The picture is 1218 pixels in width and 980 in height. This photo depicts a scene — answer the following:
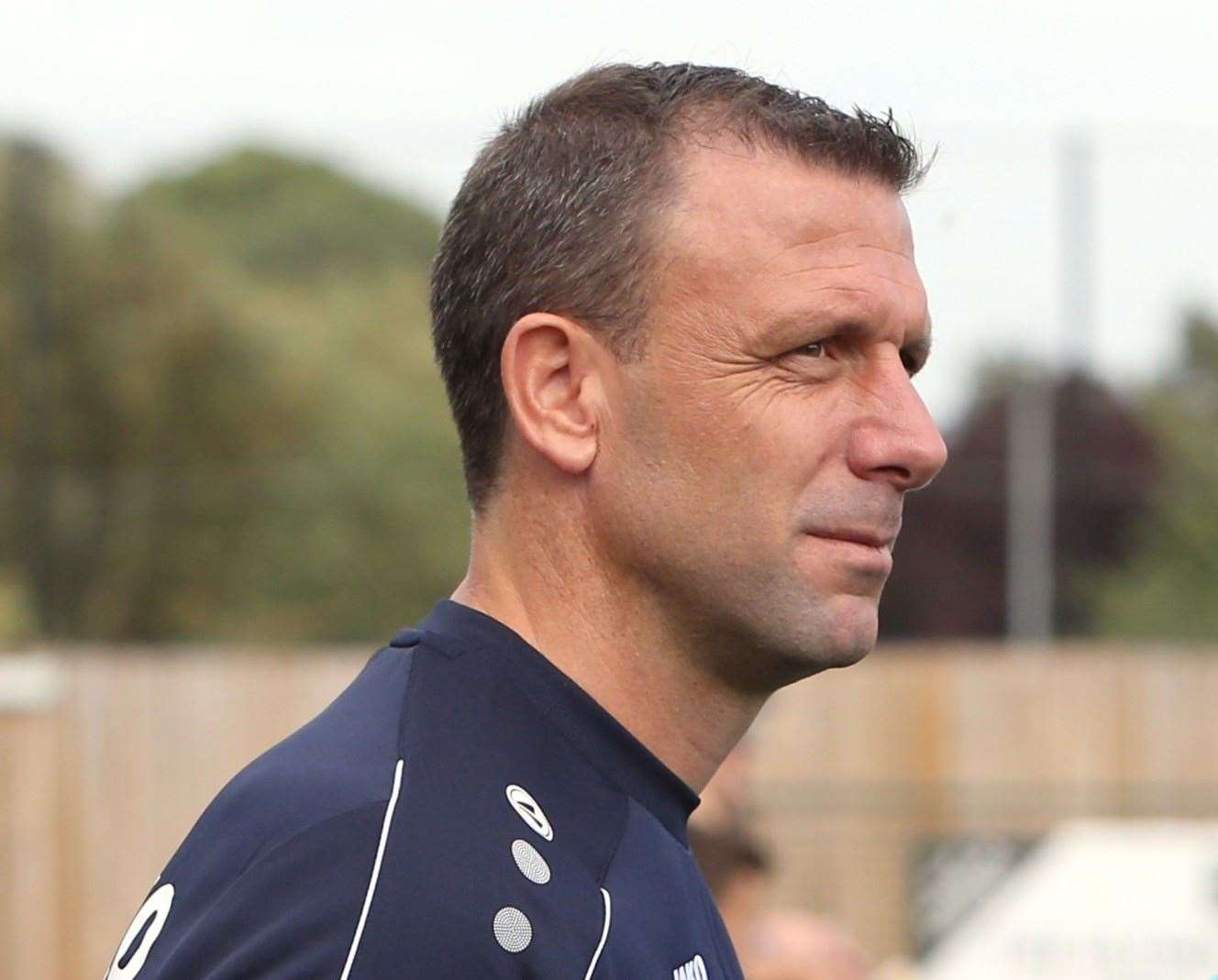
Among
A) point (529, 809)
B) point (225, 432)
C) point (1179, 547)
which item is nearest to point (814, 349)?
point (529, 809)

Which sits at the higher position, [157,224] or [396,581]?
[157,224]

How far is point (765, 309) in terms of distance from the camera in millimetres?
1767

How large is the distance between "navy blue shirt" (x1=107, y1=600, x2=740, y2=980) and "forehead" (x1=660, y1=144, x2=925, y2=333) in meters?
0.36

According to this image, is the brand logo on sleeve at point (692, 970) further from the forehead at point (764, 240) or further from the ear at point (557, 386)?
the forehead at point (764, 240)

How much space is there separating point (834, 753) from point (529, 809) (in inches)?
320

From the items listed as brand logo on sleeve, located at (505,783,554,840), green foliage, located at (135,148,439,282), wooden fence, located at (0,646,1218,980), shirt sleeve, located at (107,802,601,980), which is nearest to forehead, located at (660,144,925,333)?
brand logo on sleeve, located at (505,783,554,840)

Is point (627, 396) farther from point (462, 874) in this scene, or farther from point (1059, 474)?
point (1059, 474)

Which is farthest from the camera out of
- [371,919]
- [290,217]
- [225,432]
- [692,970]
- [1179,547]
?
[290,217]

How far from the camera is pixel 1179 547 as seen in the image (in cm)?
1030

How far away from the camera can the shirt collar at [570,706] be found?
1.71 metres

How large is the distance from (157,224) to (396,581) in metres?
2.86

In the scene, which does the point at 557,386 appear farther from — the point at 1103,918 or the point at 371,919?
the point at 1103,918

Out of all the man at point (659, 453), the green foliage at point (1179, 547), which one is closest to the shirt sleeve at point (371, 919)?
the man at point (659, 453)

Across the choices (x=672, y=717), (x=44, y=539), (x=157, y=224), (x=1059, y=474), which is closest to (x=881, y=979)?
(x=1059, y=474)
